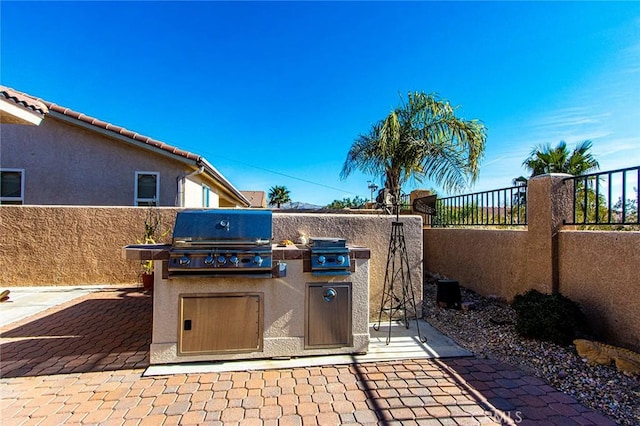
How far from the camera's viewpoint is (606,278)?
399 cm

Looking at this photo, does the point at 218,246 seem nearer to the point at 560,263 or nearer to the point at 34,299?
the point at 560,263

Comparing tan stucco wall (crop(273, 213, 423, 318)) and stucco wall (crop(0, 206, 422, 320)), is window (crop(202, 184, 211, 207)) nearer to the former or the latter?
stucco wall (crop(0, 206, 422, 320))

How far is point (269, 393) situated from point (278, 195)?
44445 mm

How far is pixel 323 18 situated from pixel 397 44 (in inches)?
110

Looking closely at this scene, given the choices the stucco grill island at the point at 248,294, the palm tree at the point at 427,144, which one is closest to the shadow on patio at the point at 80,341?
the stucco grill island at the point at 248,294

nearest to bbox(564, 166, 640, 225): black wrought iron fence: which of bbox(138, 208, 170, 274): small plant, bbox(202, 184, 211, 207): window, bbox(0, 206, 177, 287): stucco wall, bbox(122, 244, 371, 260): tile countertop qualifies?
bbox(122, 244, 371, 260): tile countertop

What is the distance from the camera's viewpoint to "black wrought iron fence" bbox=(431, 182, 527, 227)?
5803mm

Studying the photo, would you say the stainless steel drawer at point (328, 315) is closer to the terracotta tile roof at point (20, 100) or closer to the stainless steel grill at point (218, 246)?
the stainless steel grill at point (218, 246)

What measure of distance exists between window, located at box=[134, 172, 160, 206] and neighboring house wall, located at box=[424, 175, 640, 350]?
31.2 ft

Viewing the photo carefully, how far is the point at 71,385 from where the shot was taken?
3102 millimetres

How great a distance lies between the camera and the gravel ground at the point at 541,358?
279cm

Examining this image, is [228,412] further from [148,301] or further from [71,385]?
[148,301]

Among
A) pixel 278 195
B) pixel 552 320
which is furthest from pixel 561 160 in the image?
pixel 278 195

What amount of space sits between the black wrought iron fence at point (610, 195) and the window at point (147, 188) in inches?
424
